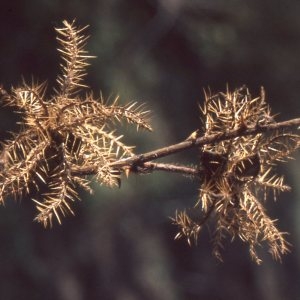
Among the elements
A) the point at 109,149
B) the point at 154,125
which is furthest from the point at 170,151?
the point at 154,125

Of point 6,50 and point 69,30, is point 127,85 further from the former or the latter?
point 69,30

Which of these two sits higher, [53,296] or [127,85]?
[127,85]

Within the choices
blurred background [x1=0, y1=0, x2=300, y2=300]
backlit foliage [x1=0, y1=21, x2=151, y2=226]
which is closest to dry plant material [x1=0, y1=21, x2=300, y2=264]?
backlit foliage [x1=0, y1=21, x2=151, y2=226]

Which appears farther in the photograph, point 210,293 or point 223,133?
point 210,293

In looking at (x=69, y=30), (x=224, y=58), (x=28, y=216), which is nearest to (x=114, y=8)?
(x=224, y=58)

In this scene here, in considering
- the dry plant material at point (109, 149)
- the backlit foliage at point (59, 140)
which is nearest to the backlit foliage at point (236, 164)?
the dry plant material at point (109, 149)

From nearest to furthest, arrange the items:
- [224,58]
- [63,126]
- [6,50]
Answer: [63,126]
[6,50]
[224,58]

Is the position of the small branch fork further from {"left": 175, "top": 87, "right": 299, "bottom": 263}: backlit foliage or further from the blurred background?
the blurred background

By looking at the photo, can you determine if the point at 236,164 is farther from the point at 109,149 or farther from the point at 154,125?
the point at 154,125
